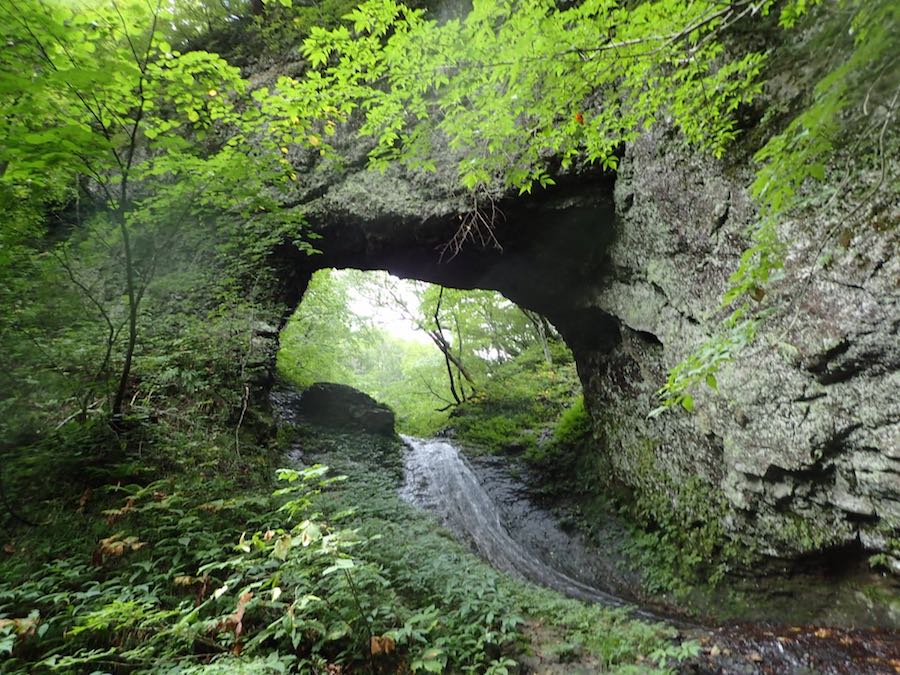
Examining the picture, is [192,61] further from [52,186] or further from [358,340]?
[358,340]

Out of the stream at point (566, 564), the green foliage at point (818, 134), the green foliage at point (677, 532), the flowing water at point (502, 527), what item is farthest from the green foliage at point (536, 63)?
the flowing water at point (502, 527)

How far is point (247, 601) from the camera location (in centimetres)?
279

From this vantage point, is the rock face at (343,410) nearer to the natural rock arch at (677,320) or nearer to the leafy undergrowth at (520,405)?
the leafy undergrowth at (520,405)

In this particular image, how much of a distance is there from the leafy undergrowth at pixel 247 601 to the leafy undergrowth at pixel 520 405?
5950 mm

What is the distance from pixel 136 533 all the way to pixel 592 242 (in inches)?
303

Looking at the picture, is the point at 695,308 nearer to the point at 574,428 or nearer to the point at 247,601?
the point at 574,428

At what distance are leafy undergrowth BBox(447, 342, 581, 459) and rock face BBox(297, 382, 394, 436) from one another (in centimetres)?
245

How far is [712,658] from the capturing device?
13.9 ft

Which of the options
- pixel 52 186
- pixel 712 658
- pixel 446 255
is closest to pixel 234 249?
pixel 52 186

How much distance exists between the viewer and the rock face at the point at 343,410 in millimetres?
10459

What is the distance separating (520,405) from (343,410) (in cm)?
525

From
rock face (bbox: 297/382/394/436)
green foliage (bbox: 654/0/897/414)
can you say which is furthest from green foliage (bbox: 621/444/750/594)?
rock face (bbox: 297/382/394/436)

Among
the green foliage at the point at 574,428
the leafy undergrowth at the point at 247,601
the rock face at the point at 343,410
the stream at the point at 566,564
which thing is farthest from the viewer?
the rock face at the point at 343,410

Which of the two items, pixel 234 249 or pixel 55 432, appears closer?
pixel 55 432
